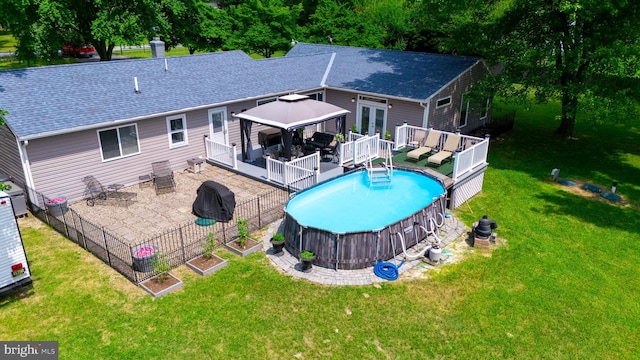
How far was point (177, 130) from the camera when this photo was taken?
59.2 ft

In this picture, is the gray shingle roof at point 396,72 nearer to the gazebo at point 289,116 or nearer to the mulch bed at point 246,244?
the gazebo at point 289,116

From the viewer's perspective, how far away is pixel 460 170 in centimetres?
1595

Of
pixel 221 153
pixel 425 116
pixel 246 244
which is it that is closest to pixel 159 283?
pixel 246 244

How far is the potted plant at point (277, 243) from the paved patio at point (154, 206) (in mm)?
3474

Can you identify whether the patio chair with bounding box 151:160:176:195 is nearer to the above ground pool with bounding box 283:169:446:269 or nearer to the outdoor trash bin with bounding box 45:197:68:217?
the outdoor trash bin with bounding box 45:197:68:217

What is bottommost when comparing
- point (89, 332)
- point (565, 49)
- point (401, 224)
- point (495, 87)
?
point (89, 332)

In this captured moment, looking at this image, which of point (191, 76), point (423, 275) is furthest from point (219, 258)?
point (191, 76)

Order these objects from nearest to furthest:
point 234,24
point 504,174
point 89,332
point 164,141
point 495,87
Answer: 1. point 89,332
2. point 164,141
3. point 504,174
4. point 495,87
5. point 234,24

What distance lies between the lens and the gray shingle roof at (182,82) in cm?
1500

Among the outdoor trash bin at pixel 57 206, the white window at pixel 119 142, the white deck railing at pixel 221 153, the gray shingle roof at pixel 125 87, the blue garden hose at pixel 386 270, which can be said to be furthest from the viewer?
the white deck railing at pixel 221 153

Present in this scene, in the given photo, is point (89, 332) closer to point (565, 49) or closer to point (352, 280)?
point (352, 280)

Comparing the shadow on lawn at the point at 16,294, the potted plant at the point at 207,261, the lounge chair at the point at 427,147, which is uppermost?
the lounge chair at the point at 427,147

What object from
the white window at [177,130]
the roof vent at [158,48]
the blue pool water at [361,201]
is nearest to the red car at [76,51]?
the roof vent at [158,48]

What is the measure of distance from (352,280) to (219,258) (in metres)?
3.82
